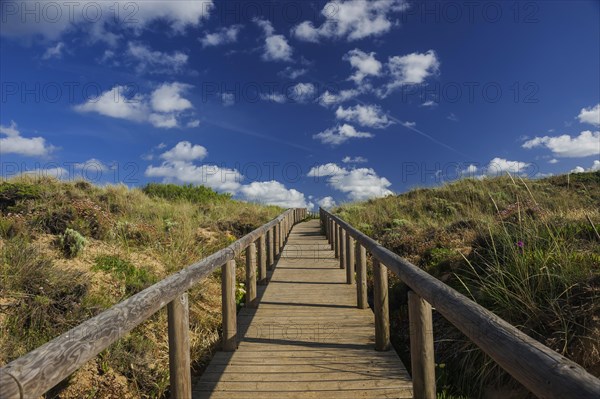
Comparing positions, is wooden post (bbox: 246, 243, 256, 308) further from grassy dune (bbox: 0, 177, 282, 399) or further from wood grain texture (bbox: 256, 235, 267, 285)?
wood grain texture (bbox: 256, 235, 267, 285)

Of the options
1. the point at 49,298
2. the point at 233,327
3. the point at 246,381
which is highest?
the point at 49,298

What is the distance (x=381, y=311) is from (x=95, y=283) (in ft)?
12.3

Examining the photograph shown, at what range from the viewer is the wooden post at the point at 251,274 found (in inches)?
231

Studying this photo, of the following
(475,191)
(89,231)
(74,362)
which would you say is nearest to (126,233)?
(89,231)

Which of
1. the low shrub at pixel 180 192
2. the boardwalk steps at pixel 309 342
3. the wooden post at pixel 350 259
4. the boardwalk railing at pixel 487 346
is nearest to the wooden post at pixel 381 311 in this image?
the boardwalk steps at pixel 309 342

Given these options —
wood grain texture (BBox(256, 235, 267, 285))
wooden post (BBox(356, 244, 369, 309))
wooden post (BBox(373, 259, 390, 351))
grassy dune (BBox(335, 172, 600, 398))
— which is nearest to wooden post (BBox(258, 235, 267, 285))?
wood grain texture (BBox(256, 235, 267, 285))

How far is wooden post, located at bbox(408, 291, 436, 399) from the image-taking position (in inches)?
114

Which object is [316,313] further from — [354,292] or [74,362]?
[74,362]

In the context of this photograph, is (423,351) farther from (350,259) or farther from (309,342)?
(350,259)

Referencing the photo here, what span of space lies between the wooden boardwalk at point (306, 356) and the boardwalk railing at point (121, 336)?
0.51 metres

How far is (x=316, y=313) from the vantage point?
588 centimetres

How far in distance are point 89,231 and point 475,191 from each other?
613 inches

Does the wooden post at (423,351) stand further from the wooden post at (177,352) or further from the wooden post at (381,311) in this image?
the wooden post at (177,352)

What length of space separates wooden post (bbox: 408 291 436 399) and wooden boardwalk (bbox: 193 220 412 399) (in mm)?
643
